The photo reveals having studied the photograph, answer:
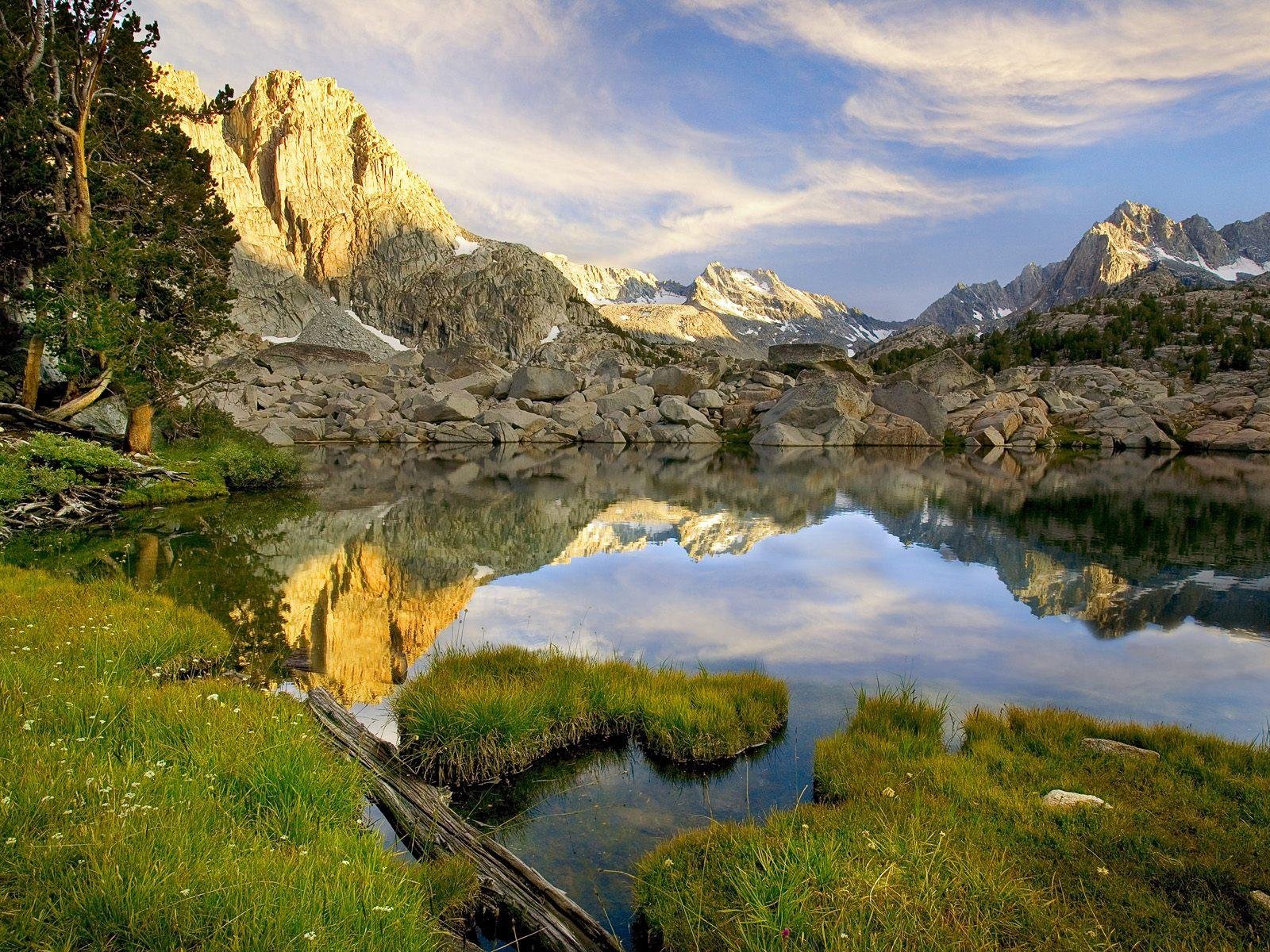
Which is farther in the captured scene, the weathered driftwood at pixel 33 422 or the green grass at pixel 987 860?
the weathered driftwood at pixel 33 422

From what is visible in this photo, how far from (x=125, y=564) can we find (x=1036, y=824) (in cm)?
1509

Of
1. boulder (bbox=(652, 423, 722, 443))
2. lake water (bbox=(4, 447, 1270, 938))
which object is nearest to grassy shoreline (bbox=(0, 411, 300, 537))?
lake water (bbox=(4, 447, 1270, 938))

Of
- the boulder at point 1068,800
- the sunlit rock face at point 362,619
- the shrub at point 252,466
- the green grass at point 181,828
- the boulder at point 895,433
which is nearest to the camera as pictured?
the green grass at point 181,828

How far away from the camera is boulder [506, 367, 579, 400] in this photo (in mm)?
65625

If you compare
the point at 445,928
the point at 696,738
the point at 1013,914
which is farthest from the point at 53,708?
the point at 1013,914

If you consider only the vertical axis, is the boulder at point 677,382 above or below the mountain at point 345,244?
below

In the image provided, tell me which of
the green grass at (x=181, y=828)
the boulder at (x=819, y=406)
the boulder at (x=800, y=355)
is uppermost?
the boulder at (x=800, y=355)

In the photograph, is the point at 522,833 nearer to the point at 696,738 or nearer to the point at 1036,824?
the point at 696,738

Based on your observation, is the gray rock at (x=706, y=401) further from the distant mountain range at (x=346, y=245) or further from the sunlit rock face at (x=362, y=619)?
the distant mountain range at (x=346, y=245)

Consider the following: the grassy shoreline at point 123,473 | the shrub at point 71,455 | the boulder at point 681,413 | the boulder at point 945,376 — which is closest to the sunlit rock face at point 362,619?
the grassy shoreline at point 123,473

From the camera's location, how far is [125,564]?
539 inches

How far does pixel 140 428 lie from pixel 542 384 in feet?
145

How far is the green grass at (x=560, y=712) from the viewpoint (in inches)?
275

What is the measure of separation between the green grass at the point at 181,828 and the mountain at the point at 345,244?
148417 millimetres
